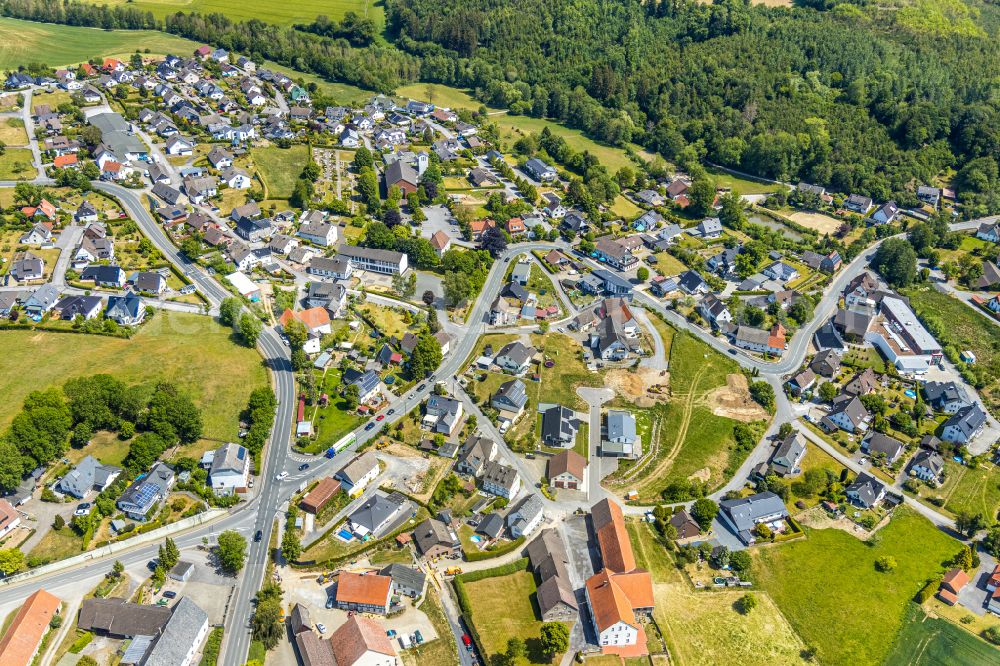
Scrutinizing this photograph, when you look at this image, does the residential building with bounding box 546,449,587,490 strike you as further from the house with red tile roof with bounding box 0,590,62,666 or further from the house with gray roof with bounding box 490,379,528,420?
the house with red tile roof with bounding box 0,590,62,666

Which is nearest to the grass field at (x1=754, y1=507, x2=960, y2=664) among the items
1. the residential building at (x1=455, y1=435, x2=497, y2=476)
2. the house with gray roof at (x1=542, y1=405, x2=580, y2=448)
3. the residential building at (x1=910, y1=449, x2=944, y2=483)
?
the residential building at (x1=910, y1=449, x2=944, y2=483)

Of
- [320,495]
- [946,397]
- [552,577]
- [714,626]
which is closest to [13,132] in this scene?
[320,495]

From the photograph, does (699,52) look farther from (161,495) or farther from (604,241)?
(161,495)

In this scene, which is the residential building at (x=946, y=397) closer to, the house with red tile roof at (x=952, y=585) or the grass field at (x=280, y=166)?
the house with red tile roof at (x=952, y=585)

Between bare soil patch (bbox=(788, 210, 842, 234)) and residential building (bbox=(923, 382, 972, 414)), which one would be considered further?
bare soil patch (bbox=(788, 210, 842, 234))

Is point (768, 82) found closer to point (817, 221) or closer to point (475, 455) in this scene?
point (817, 221)

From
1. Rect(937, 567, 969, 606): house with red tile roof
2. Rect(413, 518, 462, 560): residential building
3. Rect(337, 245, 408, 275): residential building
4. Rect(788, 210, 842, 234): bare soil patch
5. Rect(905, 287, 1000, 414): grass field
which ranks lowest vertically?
Rect(937, 567, 969, 606): house with red tile roof

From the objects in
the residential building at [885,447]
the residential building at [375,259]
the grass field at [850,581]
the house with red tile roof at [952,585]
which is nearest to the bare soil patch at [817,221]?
the residential building at [885,447]
